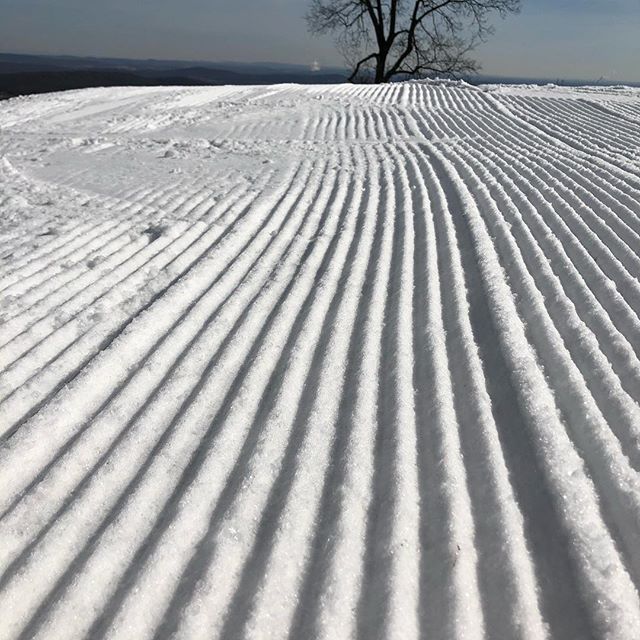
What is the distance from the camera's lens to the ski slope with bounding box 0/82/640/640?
1697 mm

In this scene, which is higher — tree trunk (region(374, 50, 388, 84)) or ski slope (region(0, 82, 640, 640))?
tree trunk (region(374, 50, 388, 84))

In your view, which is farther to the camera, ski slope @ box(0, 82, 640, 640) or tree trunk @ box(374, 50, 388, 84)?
tree trunk @ box(374, 50, 388, 84)

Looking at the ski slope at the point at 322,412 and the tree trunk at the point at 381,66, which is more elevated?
the tree trunk at the point at 381,66

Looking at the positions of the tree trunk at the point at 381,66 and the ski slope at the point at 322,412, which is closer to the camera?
the ski slope at the point at 322,412

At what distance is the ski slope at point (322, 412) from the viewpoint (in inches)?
66.8

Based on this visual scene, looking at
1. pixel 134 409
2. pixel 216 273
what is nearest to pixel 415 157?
pixel 216 273

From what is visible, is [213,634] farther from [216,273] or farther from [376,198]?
[376,198]

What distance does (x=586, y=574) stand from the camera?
1.68 meters

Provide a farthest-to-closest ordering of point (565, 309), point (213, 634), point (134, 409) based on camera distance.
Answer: point (565, 309), point (134, 409), point (213, 634)

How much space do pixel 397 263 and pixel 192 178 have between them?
2944 millimetres

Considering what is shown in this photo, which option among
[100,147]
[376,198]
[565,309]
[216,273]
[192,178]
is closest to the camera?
[565,309]

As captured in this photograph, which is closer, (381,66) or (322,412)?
(322,412)

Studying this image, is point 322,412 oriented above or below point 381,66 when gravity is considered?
below

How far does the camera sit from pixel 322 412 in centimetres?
246
